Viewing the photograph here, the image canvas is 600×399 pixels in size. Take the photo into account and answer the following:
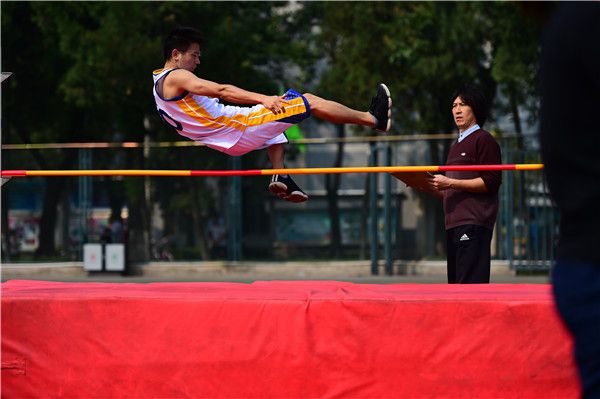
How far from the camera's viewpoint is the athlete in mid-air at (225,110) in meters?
6.79

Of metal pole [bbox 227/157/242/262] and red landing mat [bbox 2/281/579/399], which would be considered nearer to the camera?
red landing mat [bbox 2/281/579/399]

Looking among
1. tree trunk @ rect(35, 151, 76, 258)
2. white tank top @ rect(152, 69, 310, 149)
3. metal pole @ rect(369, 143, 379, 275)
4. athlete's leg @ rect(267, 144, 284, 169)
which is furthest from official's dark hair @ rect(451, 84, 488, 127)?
tree trunk @ rect(35, 151, 76, 258)

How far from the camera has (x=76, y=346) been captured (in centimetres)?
547

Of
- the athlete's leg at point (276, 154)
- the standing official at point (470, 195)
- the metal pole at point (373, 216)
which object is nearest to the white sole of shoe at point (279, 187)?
the athlete's leg at point (276, 154)

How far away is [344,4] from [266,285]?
21010 millimetres

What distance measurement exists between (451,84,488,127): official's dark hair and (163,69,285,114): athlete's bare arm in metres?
1.28

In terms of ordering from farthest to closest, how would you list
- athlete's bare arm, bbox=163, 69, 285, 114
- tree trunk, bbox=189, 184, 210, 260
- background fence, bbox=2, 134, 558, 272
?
tree trunk, bbox=189, 184, 210, 260 → background fence, bbox=2, 134, 558, 272 → athlete's bare arm, bbox=163, 69, 285, 114

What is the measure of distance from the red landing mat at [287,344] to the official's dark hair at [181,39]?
6.81 ft

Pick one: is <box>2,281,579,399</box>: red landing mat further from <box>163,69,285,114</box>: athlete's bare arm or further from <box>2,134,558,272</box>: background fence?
<box>2,134,558,272</box>: background fence

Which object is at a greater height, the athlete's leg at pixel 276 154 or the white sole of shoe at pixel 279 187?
the athlete's leg at pixel 276 154

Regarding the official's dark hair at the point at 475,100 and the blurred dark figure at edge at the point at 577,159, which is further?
the official's dark hair at the point at 475,100

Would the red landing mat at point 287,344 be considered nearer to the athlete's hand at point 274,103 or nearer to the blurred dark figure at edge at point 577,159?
the athlete's hand at point 274,103

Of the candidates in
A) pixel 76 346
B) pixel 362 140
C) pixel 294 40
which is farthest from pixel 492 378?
pixel 294 40

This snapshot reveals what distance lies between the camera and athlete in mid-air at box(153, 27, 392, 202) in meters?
6.79
